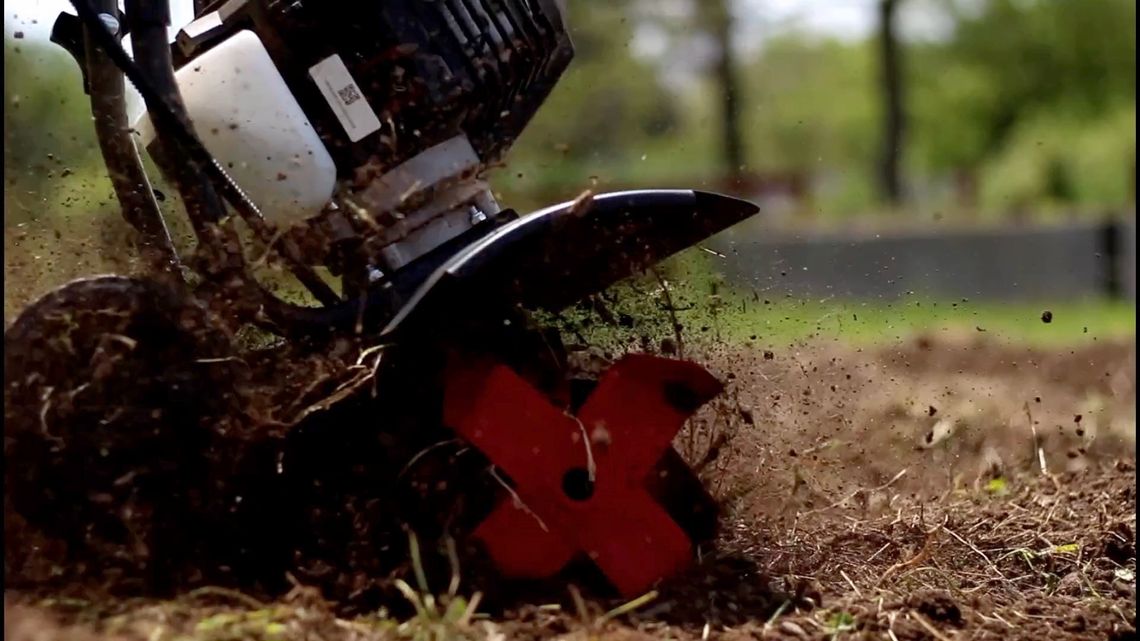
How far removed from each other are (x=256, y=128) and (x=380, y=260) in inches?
14.4

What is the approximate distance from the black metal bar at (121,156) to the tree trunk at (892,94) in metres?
22.2

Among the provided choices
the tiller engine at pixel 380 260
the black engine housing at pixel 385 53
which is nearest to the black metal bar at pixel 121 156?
the tiller engine at pixel 380 260

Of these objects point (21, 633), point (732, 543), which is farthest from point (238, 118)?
point (732, 543)

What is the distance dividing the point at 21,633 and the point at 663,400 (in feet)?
4.01

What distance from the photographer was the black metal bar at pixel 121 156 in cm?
282

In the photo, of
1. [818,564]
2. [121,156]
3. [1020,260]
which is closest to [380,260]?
[121,156]

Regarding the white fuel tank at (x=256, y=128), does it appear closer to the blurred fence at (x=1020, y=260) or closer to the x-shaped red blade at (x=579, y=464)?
the x-shaped red blade at (x=579, y=464)

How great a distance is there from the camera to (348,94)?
2.81 m

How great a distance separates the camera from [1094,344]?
9.08 metres

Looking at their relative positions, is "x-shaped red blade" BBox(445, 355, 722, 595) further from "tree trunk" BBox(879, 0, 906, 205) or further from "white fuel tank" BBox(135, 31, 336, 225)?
"tree trunk" BBox(879, 0, 906, 205)

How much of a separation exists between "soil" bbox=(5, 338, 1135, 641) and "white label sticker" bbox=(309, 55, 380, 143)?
0.92m

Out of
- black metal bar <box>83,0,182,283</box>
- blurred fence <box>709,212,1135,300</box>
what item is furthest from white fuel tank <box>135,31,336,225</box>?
blurred fence <box>709,212,1135,300</box>

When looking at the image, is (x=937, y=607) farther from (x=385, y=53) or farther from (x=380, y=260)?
(x=385, y=53)

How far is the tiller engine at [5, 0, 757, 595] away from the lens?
8.18ft
